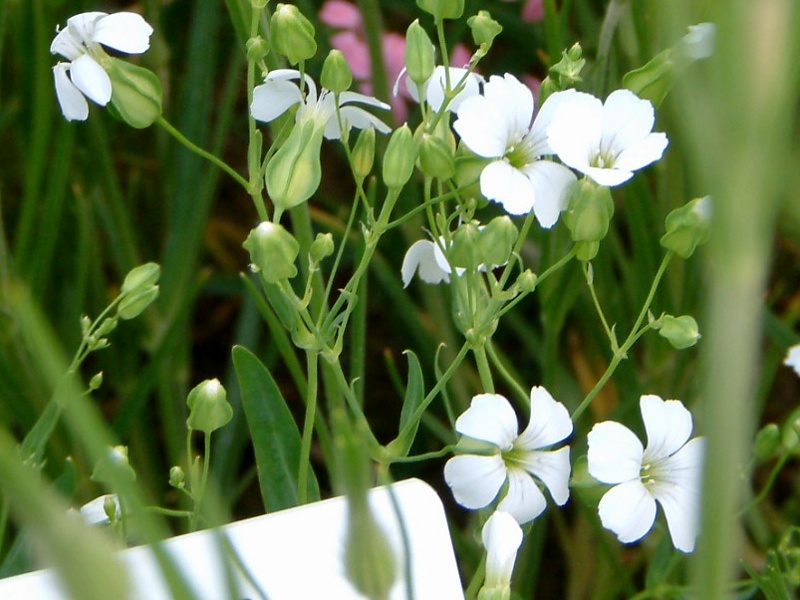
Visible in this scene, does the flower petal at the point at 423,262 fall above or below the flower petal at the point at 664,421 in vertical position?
above

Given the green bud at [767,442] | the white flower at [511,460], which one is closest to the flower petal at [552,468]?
the white flower at [511,460]

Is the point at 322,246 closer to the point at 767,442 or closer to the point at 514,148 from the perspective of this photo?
the point at 514,148

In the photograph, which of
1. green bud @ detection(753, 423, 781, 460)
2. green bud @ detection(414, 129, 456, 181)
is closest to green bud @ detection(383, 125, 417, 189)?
green bud @ detection(414, 129, 456, 181)

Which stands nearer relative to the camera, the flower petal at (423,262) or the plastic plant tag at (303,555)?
the plastic plant tag at (303,555)

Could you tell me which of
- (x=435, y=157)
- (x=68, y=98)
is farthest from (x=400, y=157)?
(x=68, y=98)

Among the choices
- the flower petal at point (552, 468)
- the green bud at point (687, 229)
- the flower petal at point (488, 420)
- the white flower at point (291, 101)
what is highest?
the white flower at point (291, 101)

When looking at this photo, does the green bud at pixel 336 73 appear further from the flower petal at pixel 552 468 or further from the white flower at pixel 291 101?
the flower petal at pixel 552 468
